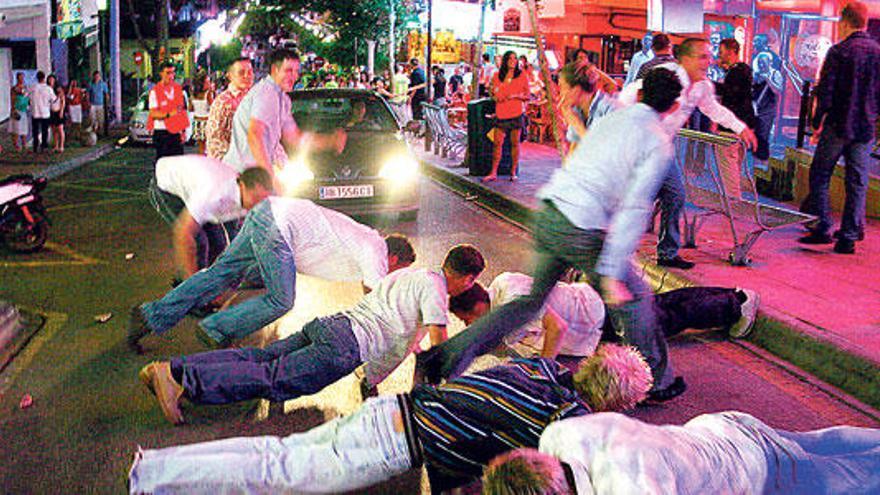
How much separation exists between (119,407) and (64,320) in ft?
6.95

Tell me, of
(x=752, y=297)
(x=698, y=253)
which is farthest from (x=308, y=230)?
(x=698, y=253)

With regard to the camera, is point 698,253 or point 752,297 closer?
point 752,297

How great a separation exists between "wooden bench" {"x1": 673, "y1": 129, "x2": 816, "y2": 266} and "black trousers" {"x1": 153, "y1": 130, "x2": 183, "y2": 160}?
24.2ft

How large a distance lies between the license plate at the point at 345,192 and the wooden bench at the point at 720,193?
11.6ft

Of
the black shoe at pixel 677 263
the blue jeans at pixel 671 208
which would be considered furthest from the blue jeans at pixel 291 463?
the black shoe at pixel 677 263

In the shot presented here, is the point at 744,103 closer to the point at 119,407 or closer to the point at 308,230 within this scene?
the point at 308,230

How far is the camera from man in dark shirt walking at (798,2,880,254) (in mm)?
8430

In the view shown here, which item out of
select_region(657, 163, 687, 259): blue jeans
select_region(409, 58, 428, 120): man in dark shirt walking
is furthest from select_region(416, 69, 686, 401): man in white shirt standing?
select_region(409, 58, 428, 120): man in dark shirt walking

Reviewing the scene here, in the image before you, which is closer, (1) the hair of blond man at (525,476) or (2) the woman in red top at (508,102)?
(1) the hair of blond man at (525,476)

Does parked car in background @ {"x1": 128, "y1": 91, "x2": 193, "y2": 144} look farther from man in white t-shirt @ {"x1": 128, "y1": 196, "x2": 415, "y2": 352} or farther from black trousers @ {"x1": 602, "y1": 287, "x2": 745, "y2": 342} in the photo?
black trousers @ {"x1": 602, "y1": 287, "x2": 745, "y2": 342}

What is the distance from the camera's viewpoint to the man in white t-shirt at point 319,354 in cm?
481

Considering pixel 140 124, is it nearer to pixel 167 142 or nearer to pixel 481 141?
pixel 167 142

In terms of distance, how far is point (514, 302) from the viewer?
530 centimetres

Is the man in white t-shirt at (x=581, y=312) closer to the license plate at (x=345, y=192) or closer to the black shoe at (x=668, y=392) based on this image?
the black shoe at (x=668, y=392)
